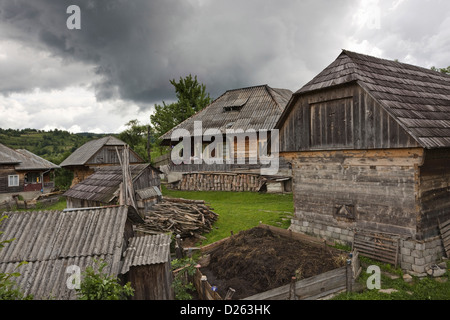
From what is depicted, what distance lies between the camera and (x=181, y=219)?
46.6ft

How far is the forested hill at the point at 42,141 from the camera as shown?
7569cm

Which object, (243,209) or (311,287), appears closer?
(311,287)

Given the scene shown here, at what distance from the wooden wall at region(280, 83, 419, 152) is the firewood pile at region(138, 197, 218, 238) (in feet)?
17.4

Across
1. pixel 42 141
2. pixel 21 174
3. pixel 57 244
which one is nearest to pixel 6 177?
pixel 21 174

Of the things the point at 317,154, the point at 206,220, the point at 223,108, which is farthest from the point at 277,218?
the point at 223,108

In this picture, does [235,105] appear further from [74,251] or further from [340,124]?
[74,251]

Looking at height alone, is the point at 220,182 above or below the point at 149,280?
above

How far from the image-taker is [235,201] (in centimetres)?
2112

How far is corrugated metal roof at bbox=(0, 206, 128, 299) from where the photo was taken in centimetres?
643

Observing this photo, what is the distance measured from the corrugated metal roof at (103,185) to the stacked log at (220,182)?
27.4ft

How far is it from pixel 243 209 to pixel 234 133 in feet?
29.1
